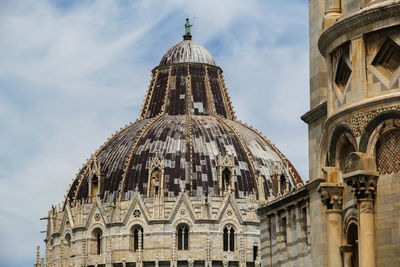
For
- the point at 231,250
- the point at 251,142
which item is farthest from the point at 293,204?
the point at 251,142

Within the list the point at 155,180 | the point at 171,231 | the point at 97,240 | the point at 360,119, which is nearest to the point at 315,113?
the point at 360,119

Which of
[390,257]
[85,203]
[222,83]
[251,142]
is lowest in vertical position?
[390,257]

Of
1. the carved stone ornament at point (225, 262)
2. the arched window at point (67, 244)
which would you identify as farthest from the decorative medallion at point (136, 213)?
the carved stone ornament at point (225, 262)

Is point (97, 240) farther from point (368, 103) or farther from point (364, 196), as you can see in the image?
point (368, 103)

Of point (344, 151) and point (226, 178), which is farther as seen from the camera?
point (226, 178)

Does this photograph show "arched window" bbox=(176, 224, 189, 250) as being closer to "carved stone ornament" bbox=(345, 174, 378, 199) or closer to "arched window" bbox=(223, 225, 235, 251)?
"arched window" bbox=(223, 225, 235, 251)

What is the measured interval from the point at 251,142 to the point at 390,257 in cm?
8776

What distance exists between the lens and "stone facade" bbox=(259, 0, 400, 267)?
30125 mm

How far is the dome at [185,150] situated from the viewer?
4373 inches

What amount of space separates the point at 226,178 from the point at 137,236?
11.4 meters

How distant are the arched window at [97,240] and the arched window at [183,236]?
8633 mm

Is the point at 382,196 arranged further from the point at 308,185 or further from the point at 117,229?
the point at 117,229

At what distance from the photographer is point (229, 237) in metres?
109

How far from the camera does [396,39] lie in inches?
1195
